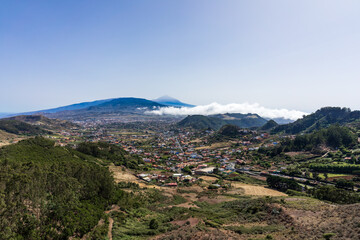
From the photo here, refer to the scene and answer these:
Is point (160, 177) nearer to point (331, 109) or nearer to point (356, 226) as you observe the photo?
point (356, 226)

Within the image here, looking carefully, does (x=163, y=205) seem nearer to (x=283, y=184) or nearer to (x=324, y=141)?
(x=283, y=184)

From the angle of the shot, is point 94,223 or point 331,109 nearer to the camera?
point 94,223

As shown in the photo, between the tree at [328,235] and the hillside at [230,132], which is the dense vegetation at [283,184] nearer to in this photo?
the tree at [328,235]

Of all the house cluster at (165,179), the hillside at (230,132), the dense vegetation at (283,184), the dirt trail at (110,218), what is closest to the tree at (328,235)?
the dirt trail at (110,218)

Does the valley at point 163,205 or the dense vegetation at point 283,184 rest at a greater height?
the valley at point 163,205

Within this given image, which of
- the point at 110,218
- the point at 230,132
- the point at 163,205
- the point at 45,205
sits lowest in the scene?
the point at 230,132

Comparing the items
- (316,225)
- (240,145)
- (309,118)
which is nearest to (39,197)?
(316,225)

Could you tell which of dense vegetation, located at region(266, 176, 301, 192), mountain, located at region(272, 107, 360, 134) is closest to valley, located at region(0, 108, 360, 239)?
dense vegetation, located at region(266, 176, 301, 192)

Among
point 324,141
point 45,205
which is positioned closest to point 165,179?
point 45,205

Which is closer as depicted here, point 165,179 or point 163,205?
point 163,205
